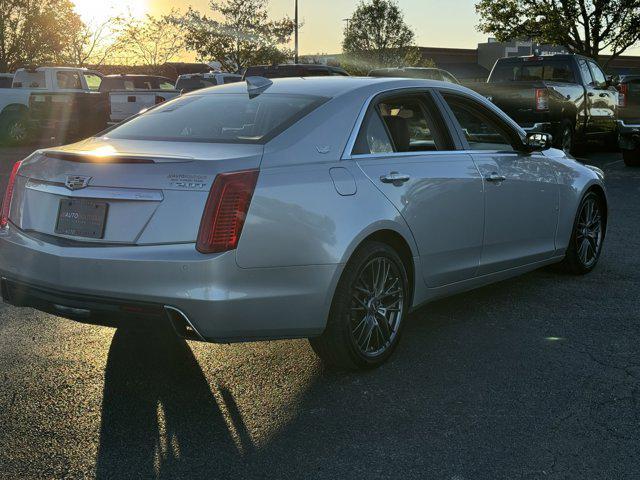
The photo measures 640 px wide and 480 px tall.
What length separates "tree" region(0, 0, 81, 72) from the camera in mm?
36031

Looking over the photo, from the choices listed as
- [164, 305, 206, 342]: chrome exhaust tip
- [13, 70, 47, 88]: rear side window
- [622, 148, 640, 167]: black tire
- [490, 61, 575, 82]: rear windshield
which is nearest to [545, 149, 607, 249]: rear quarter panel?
[164, 305, 206, 342]: chrome exhaust tip

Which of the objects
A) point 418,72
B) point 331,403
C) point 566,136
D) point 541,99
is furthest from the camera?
point 418,72

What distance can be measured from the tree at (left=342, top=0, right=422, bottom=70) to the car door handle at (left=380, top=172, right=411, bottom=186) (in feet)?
183

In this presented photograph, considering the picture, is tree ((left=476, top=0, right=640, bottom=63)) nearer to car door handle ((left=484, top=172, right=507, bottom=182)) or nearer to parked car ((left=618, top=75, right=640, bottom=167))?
parked car ((left=618, top=75, right=640, bottom=167))

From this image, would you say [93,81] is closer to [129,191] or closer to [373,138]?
[373,138]

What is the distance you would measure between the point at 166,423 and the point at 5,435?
69cm

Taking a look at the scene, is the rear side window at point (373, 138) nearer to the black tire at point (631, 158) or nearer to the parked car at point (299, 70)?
the parked car at point (299, 70)

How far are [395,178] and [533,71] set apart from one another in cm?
1303

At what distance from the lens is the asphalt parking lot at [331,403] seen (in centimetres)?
336

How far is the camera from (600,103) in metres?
16.8

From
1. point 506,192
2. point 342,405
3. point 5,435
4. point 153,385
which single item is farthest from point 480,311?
point 5,435

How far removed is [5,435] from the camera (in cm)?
361

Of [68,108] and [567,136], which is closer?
[567,136]

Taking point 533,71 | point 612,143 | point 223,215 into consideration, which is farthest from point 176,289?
point 612,143
